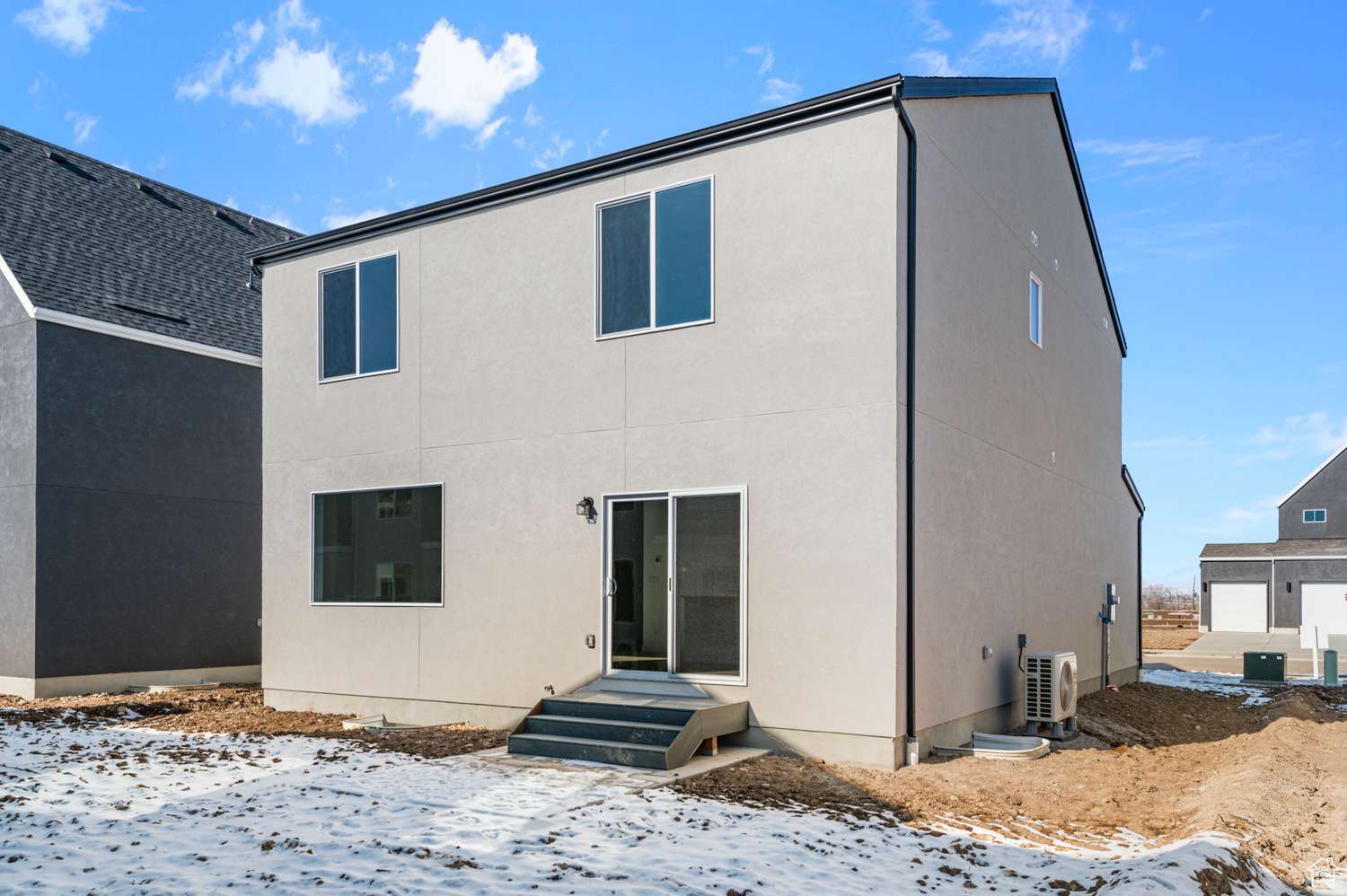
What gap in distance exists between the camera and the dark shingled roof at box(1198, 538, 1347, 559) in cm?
3500

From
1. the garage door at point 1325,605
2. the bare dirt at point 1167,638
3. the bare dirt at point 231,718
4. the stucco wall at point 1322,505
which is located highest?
the stucco wall at point 1322,505

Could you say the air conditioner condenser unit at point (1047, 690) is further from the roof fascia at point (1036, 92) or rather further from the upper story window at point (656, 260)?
the roof fascia at point (1036, 92)

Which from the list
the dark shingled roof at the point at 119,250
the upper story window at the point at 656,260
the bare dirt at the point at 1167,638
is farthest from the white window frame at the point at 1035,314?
the bare dirt at the point at 1167,638

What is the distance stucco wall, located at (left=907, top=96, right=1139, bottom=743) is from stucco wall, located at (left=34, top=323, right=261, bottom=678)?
11.9 m

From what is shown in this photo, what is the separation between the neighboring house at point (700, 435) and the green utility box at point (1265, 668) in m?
7.46

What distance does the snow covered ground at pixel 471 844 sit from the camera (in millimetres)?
4855

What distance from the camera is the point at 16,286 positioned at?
13.6 m

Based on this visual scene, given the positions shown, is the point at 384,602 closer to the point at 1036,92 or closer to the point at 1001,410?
the point at 1001,410

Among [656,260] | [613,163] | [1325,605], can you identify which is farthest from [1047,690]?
[1325,605]

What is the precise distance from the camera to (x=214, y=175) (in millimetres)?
22641

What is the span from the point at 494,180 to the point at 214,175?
1569 cm

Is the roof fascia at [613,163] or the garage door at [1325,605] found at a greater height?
the roof fascia at [613,163]

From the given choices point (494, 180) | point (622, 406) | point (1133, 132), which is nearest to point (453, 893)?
point (622, 406)

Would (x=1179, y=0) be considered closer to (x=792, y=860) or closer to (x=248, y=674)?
(x=792, y=860)
